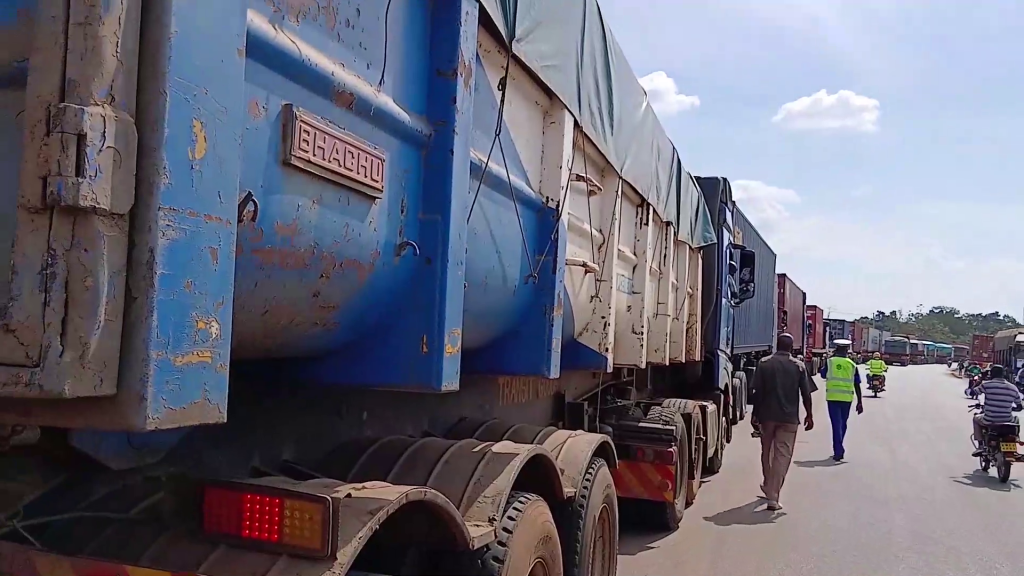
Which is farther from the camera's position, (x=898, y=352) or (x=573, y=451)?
(x=898, y=352)

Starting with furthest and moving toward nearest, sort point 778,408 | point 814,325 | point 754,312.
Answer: point 814,325, point 754,312, point 778,408

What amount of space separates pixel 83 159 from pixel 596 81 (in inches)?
136

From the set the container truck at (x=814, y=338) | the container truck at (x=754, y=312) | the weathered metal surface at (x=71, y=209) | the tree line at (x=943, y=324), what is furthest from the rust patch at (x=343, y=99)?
the tree line at (x=943, y=324)

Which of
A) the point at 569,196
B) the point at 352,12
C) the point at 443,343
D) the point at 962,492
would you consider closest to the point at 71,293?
the point at 352,12

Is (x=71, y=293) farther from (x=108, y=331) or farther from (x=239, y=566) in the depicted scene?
(x=239, y=566)

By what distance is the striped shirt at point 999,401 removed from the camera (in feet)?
36.6

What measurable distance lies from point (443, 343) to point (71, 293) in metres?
1.31

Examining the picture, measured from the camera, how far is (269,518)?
6.79 feet

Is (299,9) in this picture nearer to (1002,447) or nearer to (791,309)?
(1002,447)

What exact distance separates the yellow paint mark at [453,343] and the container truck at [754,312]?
10.0 meters

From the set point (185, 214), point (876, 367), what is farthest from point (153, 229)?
point (876, 367)

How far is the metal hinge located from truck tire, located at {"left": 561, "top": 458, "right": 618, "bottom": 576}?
3.11m

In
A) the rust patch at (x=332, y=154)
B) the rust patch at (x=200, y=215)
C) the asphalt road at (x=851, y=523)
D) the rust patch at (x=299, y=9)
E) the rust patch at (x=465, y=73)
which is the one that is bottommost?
the asphalt road at (x=851, y=523)

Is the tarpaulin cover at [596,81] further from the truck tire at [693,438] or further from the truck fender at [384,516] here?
the truck tire at [693,438]
